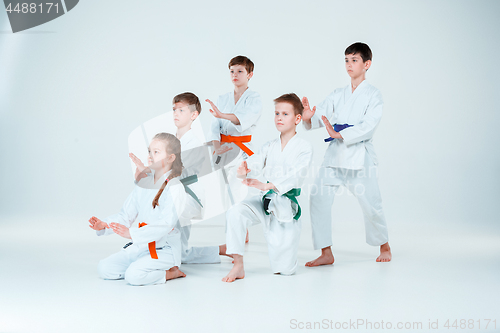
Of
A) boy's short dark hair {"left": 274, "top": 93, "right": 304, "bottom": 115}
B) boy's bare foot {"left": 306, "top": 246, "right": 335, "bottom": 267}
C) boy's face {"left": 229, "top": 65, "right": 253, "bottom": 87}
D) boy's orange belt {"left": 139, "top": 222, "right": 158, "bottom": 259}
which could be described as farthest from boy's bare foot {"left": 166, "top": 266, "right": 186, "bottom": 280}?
boy's face {"left": 229, "top": 65, "right": 253, "bottom": 87}

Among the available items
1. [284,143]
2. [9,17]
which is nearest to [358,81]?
[284,143]

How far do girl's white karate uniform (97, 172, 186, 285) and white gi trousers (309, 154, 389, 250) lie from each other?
40.2 inches

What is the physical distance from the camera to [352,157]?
3.40 meters

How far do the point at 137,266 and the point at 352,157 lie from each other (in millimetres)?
1630

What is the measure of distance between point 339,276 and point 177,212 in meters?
1.09

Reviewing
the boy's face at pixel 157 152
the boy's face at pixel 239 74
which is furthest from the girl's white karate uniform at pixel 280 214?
the boy's face at pixel 239 74

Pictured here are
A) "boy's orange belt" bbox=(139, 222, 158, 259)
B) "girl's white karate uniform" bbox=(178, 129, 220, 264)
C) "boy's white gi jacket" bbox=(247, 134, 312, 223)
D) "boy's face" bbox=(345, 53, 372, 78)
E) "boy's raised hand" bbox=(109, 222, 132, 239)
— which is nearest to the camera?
"boy's raised hand" bbox=(109, 222, 132, 239)

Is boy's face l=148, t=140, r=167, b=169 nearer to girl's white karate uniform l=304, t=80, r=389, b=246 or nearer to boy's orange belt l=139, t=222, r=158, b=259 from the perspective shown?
boy's orange belt l=139, t=222, r=158, b=259

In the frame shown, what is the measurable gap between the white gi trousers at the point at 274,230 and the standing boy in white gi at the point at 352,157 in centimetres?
34

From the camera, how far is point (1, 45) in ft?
17.5

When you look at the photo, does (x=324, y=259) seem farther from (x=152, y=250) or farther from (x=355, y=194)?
(x=152, y=250)

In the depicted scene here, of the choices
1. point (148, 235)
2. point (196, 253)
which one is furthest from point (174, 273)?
point (196, 253)

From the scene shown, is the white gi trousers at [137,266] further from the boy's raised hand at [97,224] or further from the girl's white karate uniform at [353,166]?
the girl's white karate uniform at [353,166]

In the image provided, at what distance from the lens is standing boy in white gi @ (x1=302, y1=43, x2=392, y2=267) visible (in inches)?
133
